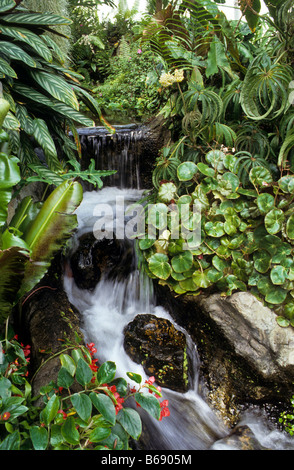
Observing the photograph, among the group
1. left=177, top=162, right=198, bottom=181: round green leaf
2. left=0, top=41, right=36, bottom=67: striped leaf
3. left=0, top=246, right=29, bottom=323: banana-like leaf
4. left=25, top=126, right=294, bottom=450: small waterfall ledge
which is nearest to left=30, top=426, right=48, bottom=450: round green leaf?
left=0, top=246, right=29, bottom=323: banana-like leaf

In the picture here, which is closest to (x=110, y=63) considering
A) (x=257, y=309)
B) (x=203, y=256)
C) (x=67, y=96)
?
(x=67, y=96)

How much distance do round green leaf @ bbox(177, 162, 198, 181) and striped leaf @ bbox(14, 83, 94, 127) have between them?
0.69 meters

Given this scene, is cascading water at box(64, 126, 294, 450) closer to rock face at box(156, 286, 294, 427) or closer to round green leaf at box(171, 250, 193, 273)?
rock face at box(156, 286, 294, 427)

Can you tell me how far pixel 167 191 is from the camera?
2324 mm

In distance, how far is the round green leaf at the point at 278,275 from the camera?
1.94 m

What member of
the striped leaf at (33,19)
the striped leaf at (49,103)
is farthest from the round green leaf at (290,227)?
the striped leaf at (33,19)

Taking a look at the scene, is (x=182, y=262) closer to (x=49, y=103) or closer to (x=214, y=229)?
(x=214, y=229)

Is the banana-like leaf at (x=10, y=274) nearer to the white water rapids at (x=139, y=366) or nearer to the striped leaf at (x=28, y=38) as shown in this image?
the white water rapids at (x=139, y=366)

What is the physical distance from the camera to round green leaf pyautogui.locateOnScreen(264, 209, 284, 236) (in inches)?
78.1

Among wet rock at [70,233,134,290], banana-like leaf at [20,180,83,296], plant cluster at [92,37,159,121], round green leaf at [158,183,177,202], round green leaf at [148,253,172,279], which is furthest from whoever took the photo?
plant cluster at [92,37,159,121]

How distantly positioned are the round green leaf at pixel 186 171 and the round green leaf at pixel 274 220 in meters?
0.60

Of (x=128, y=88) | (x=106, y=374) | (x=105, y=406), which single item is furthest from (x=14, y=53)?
(x=128, y=88)

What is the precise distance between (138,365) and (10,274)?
50.2 inches

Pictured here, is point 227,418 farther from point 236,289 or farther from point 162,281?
point 162,281
